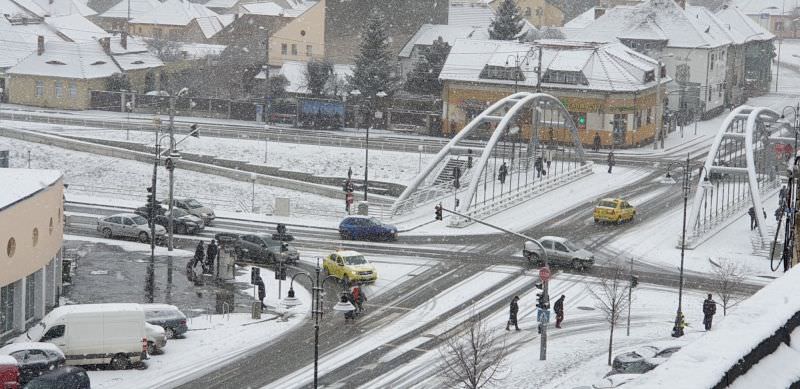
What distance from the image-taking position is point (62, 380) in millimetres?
28453

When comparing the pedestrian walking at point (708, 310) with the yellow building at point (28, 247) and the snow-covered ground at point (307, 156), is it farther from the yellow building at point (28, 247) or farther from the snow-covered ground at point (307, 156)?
the snow-covered ground at point (307, 156)

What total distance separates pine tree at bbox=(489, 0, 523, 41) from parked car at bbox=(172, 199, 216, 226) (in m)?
47.0

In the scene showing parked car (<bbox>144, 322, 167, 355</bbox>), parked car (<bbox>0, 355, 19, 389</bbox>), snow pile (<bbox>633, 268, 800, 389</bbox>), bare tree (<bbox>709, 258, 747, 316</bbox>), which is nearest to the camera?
snow pile (<bbox>633, 268, 800, 389</bbox>)

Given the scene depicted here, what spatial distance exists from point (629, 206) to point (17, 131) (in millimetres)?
40185

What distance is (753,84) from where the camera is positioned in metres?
114

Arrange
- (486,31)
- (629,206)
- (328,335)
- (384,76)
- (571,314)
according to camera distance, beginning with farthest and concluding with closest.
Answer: (486,31) → (384,76) → (629,206) → (571,314) → (328,335)

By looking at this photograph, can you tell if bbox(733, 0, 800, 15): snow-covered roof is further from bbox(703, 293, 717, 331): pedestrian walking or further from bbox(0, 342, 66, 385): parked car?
bbox(0, 342, 66, 385): parked car

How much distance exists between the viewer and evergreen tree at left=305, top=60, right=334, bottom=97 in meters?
93.3

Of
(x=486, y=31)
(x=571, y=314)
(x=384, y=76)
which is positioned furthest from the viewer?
(x=486, y=31)

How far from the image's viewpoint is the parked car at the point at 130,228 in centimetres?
5278

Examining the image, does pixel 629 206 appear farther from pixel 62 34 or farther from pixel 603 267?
pixel 62 34

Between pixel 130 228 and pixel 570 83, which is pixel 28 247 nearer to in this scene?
pixel 130 228

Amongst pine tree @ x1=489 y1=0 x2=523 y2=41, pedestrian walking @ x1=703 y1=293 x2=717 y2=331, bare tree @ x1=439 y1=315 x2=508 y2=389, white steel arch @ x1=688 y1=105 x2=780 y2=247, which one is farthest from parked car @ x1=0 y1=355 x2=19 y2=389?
pine tree @ x1=489 y1=0 x2=523 y2=41

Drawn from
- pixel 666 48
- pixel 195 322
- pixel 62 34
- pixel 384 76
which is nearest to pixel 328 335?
pixel 195 322
